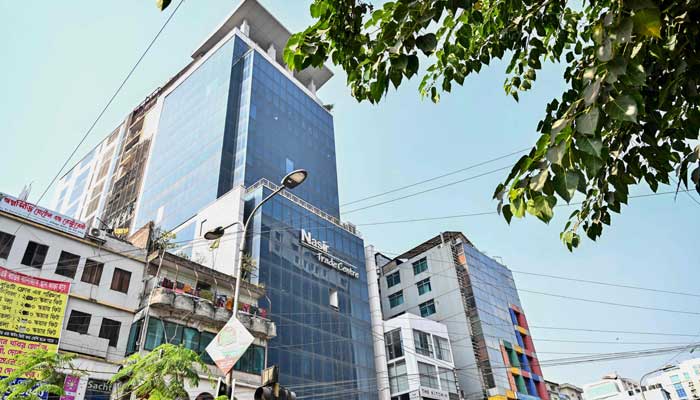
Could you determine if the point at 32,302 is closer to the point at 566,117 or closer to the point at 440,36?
the point at 440,36

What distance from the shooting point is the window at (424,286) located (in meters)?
53.7

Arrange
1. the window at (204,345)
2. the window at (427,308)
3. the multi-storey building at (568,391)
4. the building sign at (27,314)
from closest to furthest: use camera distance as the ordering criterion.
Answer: the building sign at (27,314) → the window at (204,345) → the window at (427,308) → the multi-storey building at (568,391)

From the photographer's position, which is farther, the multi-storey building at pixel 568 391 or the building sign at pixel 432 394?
the multi-storey building at pixel 568 391

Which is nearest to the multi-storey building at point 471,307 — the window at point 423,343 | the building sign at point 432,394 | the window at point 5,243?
the building sign at point 432,394

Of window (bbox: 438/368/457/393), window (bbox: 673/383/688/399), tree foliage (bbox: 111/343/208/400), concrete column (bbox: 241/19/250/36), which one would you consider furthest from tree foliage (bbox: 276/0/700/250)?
window (bbox: 673/383/688/399)

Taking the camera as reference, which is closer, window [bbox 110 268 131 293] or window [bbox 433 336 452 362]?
window [bbox 110 268 131 293]

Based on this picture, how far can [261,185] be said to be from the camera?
36094 millimetres

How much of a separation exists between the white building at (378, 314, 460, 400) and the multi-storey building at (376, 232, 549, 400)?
4.03 meters

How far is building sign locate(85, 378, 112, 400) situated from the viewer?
19.6 m

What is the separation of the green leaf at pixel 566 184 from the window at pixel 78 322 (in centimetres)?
2326

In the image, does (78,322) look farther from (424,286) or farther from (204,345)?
(424,286)

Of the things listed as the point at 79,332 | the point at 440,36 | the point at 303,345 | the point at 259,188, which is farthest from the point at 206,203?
the point at 440,36

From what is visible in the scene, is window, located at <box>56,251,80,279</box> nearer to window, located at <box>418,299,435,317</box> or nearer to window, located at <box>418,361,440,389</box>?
window, located at <box>418,361,440,389</box>

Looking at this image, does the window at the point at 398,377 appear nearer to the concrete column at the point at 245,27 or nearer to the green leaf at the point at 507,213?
the green leaf at the point at 507,213
